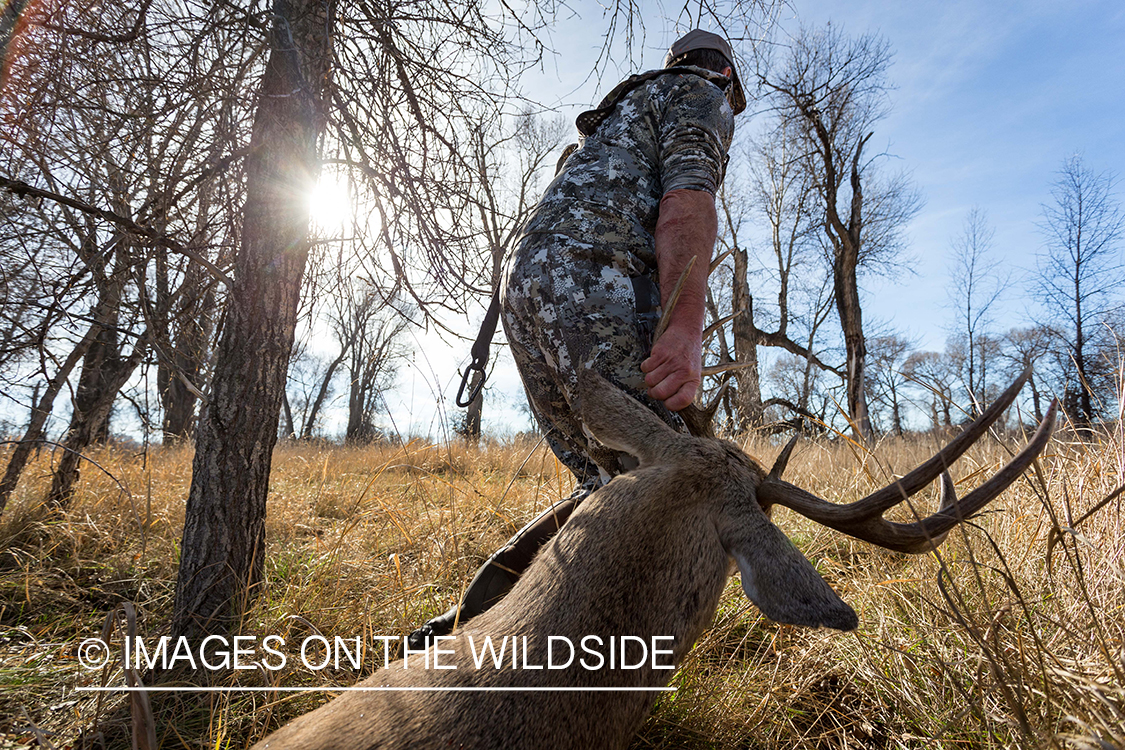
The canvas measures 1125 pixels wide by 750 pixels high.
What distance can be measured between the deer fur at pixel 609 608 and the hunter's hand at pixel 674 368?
0.26m

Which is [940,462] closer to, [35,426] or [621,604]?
[621,604]

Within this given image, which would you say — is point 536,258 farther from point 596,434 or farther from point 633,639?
point 633,639

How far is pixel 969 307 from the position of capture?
26.8 m

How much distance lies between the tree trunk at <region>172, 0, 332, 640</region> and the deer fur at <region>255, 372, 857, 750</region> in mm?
1578

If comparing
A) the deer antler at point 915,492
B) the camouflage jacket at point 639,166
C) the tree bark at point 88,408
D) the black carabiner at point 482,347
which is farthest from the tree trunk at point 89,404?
the deer antler at point 915,492

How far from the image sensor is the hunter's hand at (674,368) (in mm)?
1996

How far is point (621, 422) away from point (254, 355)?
1995 mm

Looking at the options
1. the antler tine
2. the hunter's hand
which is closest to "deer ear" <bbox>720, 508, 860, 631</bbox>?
the antler tine

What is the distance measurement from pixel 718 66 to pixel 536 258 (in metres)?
1.56

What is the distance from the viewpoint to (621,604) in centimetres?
147

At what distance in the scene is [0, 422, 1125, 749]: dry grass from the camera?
157cm

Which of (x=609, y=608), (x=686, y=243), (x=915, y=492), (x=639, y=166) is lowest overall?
(x=609, y=608)

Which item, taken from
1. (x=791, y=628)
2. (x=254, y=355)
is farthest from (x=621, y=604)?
(x=254, y=355)

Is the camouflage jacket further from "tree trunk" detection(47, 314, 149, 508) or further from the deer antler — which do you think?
"tree trunk" detection(47, 314, 149, 508)
